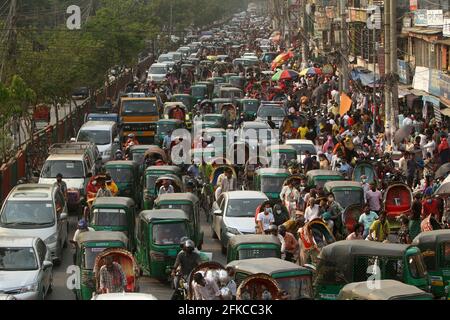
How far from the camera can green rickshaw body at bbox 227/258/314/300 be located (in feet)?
65.4

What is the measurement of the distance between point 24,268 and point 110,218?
4.83m

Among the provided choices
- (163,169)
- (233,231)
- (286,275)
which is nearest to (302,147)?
(163,169)

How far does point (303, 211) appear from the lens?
29.2 meters

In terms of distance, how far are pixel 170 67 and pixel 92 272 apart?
59.0 m

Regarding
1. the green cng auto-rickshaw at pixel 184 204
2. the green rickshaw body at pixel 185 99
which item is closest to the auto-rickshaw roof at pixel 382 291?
the green cng auto-rickshaw at pixel 184 204

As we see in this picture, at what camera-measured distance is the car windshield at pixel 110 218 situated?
1087 inches

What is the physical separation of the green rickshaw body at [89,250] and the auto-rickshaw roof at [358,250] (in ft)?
12.7

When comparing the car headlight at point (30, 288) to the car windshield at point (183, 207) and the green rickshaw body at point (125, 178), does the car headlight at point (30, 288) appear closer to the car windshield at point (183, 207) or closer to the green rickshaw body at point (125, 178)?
the car windshield at point (183, 207)

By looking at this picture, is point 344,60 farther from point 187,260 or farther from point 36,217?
point 187,260

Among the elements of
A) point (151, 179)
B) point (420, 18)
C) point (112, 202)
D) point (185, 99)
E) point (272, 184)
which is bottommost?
point (185, 99)

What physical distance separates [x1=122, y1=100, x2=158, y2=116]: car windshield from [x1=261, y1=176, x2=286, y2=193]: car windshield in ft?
54.5

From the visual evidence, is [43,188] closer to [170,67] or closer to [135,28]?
[135,28]

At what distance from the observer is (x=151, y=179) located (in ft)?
109

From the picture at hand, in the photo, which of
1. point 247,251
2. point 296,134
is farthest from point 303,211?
point 296,134
